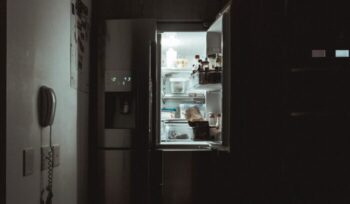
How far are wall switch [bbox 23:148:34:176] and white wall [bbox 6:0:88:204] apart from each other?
0.08 feet

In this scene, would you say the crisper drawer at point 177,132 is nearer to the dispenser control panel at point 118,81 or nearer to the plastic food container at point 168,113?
the plastic food container at point 168,113

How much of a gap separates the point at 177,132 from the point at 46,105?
1.84m

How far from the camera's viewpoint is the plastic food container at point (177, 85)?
3418mm

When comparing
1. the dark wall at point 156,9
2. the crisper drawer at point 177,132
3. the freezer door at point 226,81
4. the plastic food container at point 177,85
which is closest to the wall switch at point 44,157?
the freezer door at point 226,81

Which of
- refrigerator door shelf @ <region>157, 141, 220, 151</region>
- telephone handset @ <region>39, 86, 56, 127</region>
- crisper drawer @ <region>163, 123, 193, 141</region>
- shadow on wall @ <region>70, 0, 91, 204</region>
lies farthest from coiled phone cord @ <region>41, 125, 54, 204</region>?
crisper drawer @ <region>163, 123, 193, 141</region>

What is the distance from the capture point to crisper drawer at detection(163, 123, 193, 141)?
11.0 ft

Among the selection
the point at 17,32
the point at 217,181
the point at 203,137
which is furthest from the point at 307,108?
the point at 17,32

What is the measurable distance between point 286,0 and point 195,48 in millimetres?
1442

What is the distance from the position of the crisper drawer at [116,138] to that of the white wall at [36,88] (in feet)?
1.62

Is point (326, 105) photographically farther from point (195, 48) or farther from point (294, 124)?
point (195, 48)

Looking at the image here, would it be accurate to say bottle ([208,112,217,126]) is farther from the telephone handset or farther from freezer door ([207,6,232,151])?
the telephone handset

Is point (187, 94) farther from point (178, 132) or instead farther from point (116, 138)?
point (116, 138)
